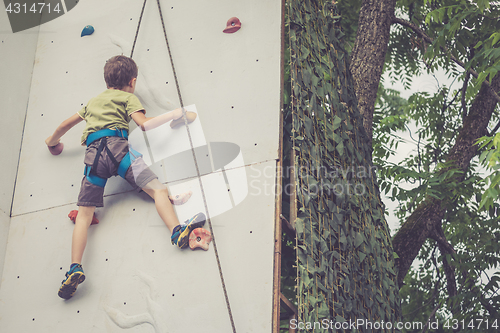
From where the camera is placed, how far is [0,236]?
382 centimetres

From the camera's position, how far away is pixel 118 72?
3.77 meters

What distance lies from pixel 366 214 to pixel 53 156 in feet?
9.04

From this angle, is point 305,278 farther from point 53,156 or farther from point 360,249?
point 53,156

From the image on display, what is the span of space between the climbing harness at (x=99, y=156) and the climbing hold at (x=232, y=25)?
131cm

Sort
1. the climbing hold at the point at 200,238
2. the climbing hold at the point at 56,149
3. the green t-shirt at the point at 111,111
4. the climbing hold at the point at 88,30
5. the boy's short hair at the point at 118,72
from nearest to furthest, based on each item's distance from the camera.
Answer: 1. the climbing hold at the point at 200,238
2. the green t-shirt at the point at 111,111
3. the boy's short hair at the point at 118,72
4. the climbing hold at the point at 56,149
5. the climbing hold at the point at 88,30

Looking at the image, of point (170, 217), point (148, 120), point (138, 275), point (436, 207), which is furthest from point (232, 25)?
point (436, 207)

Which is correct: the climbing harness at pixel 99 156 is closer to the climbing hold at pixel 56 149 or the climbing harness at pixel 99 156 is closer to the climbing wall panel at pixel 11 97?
the climbing hold at pixel 56 149

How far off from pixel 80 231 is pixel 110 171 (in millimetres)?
480

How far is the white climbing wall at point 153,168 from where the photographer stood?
3150 millimetres

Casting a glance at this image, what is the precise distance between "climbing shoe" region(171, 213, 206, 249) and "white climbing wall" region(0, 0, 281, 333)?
81 mm

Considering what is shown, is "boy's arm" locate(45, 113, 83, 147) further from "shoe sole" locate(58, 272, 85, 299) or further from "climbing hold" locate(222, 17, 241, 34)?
"climbing hold" locate(222, 17, 241, 34)

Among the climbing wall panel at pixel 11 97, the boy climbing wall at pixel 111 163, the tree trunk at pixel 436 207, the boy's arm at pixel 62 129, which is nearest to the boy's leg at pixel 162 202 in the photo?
the boy climbing wall at pixel 111 163

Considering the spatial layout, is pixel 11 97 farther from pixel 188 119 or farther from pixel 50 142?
pixel 188 119

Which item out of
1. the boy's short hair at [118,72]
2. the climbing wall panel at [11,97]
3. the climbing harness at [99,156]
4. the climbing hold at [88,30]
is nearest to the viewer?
the climbing harness at [99,156]
